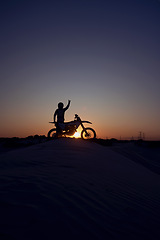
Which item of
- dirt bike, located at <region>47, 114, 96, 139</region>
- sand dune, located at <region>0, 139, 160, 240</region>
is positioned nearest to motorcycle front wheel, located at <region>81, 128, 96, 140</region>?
dirt bike, located at <region>47, 114, 96, 139</region>

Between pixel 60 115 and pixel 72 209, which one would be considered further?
pixel 60 115

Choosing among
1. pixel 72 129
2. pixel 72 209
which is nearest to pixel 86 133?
pixel 72 129

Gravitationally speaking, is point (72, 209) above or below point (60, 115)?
below

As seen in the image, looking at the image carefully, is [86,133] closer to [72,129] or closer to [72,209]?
[72,129]

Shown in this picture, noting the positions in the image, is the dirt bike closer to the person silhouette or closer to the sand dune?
the person silhouette

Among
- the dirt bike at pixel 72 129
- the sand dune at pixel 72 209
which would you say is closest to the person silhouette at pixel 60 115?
the dirt bike at pixel 72 129

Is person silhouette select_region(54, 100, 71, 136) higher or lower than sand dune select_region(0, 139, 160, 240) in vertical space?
higher

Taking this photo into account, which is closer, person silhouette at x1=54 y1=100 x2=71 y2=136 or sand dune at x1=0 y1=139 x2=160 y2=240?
sand dune at x1=0 y1=139 x2=160 y2=240

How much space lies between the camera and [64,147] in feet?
21.6

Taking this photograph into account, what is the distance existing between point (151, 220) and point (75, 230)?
1.10 meters

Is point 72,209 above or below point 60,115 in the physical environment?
below

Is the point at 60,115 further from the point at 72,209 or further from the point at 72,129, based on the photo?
the point at 72,209

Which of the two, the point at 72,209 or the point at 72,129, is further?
the point at 72,129

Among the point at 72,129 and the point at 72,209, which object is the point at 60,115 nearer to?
the point at 72,129
